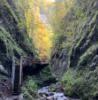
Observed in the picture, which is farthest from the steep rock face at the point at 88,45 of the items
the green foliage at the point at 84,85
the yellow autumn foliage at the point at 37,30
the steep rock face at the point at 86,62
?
the yellow autumn foliage at the point at 37,30

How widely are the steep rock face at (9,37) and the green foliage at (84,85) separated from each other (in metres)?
4.47

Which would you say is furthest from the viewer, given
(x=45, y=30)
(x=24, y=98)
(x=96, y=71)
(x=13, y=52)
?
(x=45, y=30)

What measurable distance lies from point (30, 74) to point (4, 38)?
562 cm

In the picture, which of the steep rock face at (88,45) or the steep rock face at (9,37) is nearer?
the steep rock face at (88,45)

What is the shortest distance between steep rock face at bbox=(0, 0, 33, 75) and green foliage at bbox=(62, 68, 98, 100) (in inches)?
176

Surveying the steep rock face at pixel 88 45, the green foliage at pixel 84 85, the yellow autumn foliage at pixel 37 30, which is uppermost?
the yellow autumn foliage at pixel 37 30

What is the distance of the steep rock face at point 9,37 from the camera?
842 inches

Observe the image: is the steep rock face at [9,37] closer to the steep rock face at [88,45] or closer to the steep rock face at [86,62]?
the steep rock face at [86,62]

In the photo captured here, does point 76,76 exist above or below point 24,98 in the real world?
above

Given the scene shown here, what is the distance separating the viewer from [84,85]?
18719mm

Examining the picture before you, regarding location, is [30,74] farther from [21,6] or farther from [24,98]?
[21,6]

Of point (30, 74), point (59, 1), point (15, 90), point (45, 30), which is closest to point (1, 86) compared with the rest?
point (15, 90)

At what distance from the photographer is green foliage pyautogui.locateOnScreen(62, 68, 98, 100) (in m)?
17.5

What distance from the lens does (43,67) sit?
27.6m
